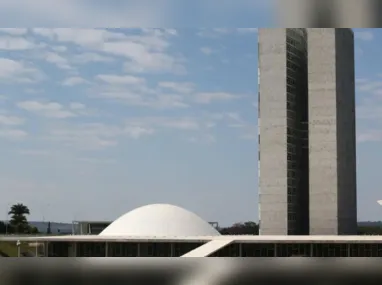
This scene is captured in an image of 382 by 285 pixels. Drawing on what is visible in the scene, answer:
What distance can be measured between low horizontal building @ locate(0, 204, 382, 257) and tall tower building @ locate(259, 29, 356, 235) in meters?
7.08

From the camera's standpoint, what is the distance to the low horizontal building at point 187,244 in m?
31.5

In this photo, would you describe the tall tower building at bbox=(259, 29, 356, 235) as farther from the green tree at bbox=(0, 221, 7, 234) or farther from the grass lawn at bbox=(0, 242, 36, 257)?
the green tree at bbox=(0, 221, 7, 234)

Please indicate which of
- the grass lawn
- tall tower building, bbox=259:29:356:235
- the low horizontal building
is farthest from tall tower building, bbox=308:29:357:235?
the grass lawn

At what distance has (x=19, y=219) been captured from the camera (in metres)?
56.8

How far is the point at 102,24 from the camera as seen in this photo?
5.20m

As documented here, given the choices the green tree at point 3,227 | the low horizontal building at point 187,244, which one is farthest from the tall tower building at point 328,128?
the green tree at point 3,227

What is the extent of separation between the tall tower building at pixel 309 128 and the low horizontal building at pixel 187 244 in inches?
279

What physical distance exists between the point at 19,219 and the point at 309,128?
89.3 feet

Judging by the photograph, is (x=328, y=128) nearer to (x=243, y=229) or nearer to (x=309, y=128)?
(x=309, y=128)

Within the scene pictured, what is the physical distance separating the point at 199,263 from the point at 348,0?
7.56 ft

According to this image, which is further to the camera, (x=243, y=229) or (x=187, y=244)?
(x=243, y=229)

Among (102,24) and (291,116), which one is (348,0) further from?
(291,116)

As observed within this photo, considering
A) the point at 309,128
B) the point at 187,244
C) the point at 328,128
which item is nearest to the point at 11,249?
the point at 187,244

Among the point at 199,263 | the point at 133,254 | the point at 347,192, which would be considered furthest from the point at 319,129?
the point at 199,263
